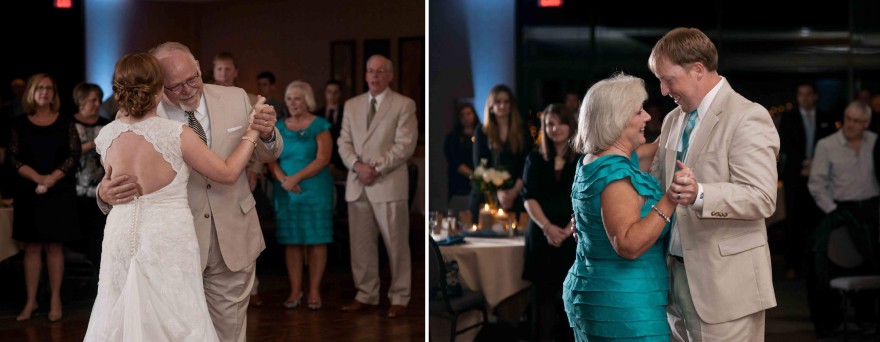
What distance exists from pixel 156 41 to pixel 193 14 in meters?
0.41

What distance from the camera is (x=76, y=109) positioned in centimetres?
955

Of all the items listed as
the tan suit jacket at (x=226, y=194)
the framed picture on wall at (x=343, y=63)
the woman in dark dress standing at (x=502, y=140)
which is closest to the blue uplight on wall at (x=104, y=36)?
the framed picture on wall at (x=343, y=63)

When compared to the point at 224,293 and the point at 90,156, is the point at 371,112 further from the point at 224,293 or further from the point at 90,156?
the point at 224,293

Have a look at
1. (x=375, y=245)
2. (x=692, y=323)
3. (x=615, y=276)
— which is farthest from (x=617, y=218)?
(x=375, y=245)

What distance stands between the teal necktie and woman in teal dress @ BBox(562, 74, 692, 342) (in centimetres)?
30

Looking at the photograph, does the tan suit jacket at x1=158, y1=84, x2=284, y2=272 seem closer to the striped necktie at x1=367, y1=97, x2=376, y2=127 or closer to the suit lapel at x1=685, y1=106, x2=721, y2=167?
the suit lapel at x1=685, y1=106, x2=721, y2=167

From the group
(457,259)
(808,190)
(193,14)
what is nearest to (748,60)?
(808,190)

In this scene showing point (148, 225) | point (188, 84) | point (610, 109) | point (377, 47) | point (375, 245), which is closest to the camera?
point (610, 109)

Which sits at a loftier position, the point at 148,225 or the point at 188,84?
the point at 188,84

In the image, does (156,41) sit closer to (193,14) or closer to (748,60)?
(193,14)

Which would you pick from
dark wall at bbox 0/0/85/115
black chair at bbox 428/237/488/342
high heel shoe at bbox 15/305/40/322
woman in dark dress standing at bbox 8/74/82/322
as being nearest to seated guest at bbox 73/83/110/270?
woman in dark dress standing at bbox 8/74/82/322

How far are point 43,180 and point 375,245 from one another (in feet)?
7.28

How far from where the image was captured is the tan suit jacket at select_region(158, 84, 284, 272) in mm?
4270

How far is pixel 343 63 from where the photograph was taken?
966 cm
